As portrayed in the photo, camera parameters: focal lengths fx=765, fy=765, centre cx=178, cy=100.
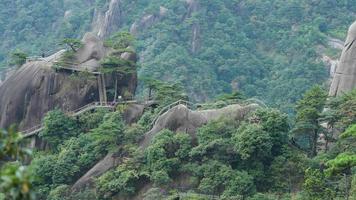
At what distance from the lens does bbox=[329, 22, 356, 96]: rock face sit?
107 feet

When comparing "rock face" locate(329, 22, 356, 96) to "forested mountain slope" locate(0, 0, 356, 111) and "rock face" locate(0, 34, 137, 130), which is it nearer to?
"rock face" locate(0, 34, 137, 130)

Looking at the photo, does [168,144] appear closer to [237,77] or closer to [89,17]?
[237,77]

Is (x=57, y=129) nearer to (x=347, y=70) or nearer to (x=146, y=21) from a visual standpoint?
(x=347, y=70)

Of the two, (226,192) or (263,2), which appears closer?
(226,192)

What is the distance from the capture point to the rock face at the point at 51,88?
108ft

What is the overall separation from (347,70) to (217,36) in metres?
39.3

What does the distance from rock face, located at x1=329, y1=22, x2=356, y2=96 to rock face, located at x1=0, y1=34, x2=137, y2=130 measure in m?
8.83

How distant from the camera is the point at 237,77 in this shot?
66125mm

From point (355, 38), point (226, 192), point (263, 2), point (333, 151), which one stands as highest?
point (263, 2)

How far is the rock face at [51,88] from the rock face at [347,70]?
883 centimetres

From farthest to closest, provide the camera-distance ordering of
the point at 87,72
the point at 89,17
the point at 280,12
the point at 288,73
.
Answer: the point at 89,17, the point at 280,12, the point at 288,73, the point at 87,72

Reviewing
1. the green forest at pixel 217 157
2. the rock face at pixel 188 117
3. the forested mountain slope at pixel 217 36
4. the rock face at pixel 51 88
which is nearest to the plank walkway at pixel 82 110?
the rock face at pixel 51 88

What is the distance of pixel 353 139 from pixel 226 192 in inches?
172

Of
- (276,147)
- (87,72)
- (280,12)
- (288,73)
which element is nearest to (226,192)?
(276,147)
